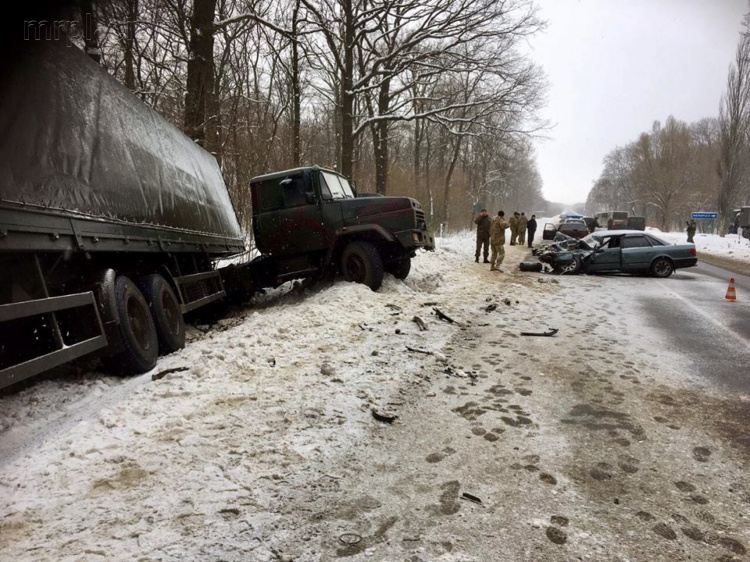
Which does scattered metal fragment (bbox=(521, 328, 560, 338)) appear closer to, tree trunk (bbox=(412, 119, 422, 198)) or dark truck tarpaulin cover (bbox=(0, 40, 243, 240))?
dark truck tarpaulin cover (bbox=(0, 40, 243, 240))

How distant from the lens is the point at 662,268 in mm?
12766

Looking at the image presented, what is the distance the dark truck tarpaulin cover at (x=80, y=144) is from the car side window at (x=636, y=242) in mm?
12519

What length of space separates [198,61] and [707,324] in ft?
36.6

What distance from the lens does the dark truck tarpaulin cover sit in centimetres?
319

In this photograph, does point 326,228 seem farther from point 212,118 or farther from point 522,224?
point 522,224

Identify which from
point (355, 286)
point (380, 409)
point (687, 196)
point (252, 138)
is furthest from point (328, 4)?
point (687, 196)

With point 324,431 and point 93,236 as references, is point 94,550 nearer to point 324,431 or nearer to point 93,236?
point 324,431

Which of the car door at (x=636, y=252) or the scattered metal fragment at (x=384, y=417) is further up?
the car door at (x=636, y=252)

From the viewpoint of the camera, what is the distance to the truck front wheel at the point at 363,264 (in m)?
8.38

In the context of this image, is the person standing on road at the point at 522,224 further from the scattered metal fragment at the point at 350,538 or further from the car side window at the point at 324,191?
the scattered metal fragment at the point at 350,538

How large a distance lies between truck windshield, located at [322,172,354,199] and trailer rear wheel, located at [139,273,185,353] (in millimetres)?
4238

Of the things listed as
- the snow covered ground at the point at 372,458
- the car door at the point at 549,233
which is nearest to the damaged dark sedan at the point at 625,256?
the snow covered ground at the point at 372,458

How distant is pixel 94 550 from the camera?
80.4 inches

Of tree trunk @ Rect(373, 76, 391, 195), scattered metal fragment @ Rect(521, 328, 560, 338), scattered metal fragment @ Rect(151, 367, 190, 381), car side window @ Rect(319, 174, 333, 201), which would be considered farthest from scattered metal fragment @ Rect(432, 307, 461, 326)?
tree trunk @ Rect(373, 76, 391, 195)
